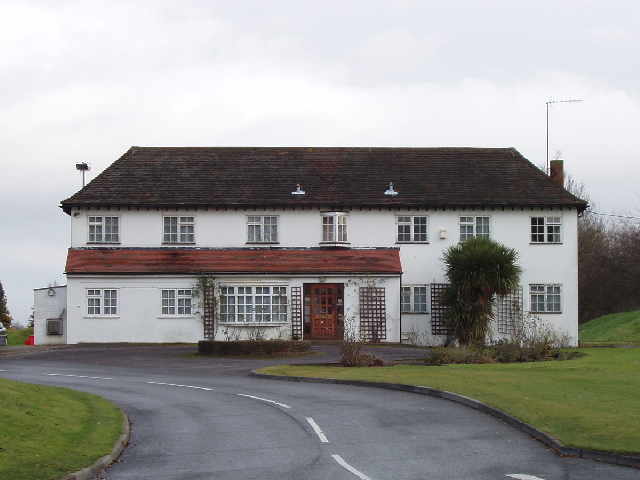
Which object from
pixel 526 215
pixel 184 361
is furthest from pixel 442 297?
pixel 184 361

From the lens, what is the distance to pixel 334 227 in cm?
4094

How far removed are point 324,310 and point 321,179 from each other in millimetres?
6572

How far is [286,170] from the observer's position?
43.4m

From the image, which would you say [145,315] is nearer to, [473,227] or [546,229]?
[473,227]

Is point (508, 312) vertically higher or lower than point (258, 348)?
higher

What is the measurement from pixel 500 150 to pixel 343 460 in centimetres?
3478

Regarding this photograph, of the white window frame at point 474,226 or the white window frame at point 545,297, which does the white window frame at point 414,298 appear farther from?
the white window frame at point 545,297

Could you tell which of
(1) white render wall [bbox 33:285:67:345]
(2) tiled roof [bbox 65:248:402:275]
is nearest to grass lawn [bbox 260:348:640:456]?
(2) tiled roof [bbox 65:248:402:275]

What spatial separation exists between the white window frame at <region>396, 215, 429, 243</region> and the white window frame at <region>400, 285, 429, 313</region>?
2.20 metres

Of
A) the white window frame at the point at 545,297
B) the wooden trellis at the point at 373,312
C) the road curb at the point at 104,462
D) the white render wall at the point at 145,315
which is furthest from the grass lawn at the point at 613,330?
the road curb at the point at 104,462

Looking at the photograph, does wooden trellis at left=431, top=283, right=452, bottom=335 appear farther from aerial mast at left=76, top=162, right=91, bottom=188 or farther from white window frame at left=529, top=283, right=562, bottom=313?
aerial mast at left=76, top=162, right=91, bottom=188

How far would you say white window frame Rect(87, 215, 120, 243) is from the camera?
4116 centimetres

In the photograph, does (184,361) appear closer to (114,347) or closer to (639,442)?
(114,347)

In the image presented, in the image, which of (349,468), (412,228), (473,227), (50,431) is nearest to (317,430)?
(349,468)
